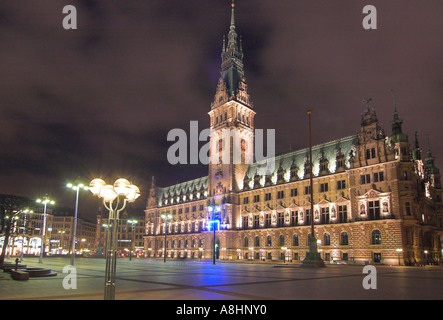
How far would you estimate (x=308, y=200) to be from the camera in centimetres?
7050

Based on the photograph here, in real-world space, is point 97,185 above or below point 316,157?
below

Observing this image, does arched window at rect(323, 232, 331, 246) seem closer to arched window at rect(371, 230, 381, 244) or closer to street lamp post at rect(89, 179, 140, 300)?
arched window at rect(371, 230, 381, 244)

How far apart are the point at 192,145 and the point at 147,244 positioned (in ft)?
186

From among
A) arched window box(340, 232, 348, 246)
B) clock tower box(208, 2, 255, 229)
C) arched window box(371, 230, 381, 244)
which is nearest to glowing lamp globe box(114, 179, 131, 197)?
arched window box(371, 230, 381, 244)

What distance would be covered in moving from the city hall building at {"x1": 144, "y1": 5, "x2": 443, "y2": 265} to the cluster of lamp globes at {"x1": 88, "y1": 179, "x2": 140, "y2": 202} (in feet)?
101

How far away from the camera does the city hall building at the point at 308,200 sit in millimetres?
57000

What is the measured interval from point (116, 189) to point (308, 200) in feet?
198

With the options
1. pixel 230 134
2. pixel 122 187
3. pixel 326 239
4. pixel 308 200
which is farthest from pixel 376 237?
pixel 122 187

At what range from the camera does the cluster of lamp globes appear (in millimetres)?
14359

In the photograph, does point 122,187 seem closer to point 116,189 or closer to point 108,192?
point 116,189

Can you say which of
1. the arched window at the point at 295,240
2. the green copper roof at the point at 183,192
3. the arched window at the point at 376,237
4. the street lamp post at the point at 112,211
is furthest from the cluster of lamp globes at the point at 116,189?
the green copper roof at the point at 183,192

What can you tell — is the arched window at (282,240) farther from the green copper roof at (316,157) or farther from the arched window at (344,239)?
the arched window at (344,239)

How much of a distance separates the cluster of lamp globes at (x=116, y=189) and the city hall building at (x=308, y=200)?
3064 centimetres

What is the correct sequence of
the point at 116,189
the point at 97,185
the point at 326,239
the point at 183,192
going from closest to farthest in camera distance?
the point at 116,189
the point at 97,185
the point at 326,239
the point at 183,192
